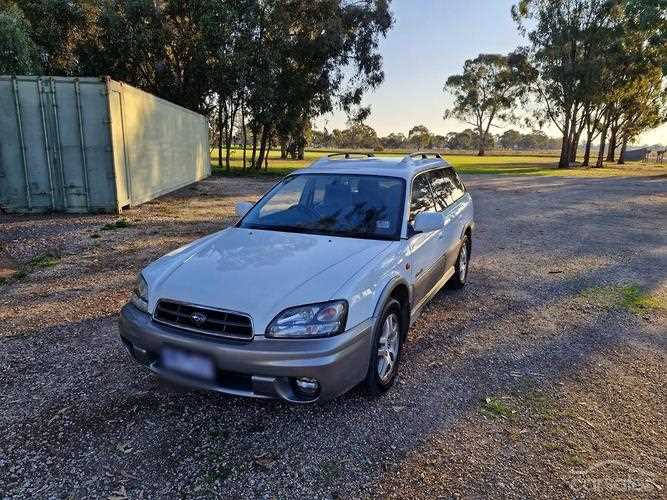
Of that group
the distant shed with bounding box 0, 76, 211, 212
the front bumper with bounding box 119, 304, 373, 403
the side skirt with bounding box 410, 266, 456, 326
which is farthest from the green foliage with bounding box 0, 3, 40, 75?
the front bumper with bounding box 119, 304, 373, 403

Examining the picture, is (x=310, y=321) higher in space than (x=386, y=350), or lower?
higher

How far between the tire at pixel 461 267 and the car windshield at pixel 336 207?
1.96 meters

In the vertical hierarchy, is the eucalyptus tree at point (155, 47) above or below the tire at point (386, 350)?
above

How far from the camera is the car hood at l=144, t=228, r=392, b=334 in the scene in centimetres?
284

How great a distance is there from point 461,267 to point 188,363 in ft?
13.2

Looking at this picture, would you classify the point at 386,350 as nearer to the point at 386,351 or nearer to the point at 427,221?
the point at 386,351

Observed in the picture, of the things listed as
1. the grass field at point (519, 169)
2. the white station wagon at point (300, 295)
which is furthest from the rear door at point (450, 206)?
the grass field at point (519, 169)

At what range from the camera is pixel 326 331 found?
2.81 metres

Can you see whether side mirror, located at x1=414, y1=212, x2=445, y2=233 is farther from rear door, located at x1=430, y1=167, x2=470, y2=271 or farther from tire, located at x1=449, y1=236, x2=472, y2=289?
tire, located at x1=449, y1=236, x2=472, y2=289

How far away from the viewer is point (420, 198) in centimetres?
438

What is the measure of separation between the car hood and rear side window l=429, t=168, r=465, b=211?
160 cm

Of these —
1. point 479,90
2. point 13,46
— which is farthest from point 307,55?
point 479,90

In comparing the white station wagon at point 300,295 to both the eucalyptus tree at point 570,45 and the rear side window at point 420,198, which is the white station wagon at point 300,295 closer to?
the rear side window at point 420,198

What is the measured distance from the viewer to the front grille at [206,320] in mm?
2795
